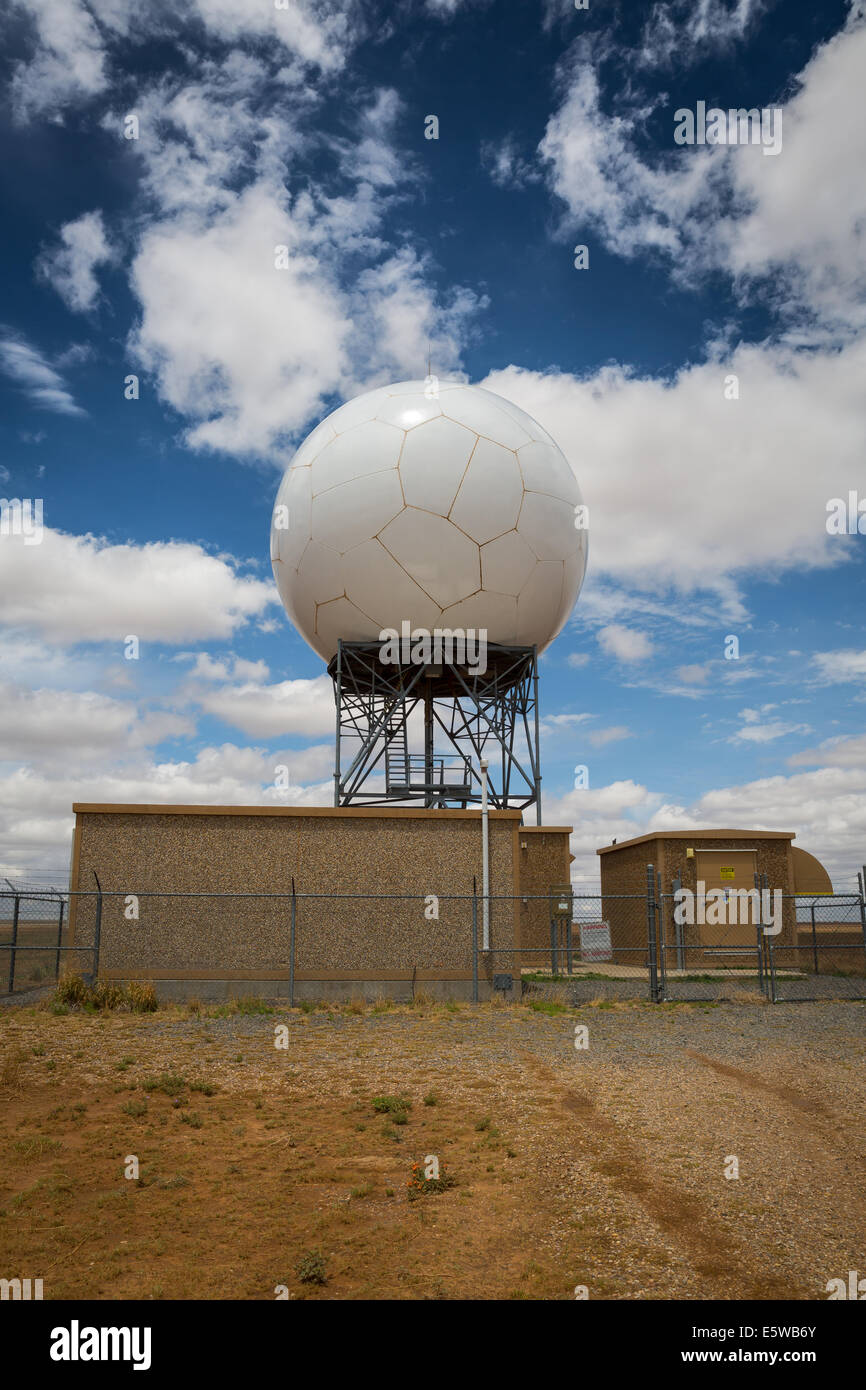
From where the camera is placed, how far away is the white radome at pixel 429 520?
53.9ft

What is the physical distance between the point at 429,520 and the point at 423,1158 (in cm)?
1188

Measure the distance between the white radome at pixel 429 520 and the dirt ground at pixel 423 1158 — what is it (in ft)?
27.5

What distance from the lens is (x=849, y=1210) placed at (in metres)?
5.18

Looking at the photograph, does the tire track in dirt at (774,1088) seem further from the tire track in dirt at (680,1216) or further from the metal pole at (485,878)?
the metal pole at (485,878)

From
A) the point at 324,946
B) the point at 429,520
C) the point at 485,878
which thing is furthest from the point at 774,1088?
the point at 429,520

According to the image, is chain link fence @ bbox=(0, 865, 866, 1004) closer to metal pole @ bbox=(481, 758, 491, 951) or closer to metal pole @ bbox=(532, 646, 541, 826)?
metal pole @ bbox=(481, 758, 491, 951)

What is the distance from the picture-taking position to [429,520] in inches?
642

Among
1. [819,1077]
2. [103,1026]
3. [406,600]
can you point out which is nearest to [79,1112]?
[103,1026]

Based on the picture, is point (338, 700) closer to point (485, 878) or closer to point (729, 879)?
point (485, 878)

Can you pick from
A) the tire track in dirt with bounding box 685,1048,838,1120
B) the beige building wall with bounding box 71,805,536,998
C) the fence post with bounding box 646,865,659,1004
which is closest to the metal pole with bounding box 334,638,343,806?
the beige building wall with bounding box 71,805,536,998

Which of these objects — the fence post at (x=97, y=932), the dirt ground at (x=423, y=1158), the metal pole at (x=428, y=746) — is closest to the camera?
the dirt ground at (x=423, y=1158)

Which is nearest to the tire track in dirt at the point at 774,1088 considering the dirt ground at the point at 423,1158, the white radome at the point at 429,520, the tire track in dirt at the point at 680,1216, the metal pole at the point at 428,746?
the dirt ground at the point at 423,1158

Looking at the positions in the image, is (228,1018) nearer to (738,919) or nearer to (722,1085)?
(722,1085)
